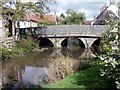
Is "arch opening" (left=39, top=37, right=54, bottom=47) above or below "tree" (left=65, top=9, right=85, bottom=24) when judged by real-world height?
below

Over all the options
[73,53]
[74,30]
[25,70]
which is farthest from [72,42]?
[25,70]

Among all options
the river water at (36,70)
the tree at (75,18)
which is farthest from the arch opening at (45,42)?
the tree at (75,18)

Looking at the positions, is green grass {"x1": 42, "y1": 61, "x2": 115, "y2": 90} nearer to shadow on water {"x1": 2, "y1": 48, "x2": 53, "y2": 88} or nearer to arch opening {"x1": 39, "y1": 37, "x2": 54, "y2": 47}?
shadow on water {"x1": 2, "y1": 48, "x2": 53, "y2": 88}

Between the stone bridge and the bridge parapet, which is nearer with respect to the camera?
the bridge parapet

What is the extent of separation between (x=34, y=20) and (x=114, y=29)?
51.6 meters

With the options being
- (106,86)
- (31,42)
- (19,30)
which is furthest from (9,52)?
(106,86)

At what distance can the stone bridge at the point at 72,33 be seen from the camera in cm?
3822

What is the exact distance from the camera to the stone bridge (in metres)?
38.2

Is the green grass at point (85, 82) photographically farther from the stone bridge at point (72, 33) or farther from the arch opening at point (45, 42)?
the arch opening at point (45, 42)

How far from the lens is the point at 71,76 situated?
49.8 ft

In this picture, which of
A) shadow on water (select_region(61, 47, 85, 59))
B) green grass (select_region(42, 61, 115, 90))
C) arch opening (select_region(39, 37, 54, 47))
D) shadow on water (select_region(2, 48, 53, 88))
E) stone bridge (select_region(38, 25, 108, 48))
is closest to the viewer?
green grass (select_region(42, 61, 115, 90))

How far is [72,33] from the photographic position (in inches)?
1534

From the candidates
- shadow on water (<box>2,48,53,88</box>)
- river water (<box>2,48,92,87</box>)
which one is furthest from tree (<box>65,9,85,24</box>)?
river water (<box>2,48,92,87</box>)

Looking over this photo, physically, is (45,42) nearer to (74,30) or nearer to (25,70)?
(74,30)
